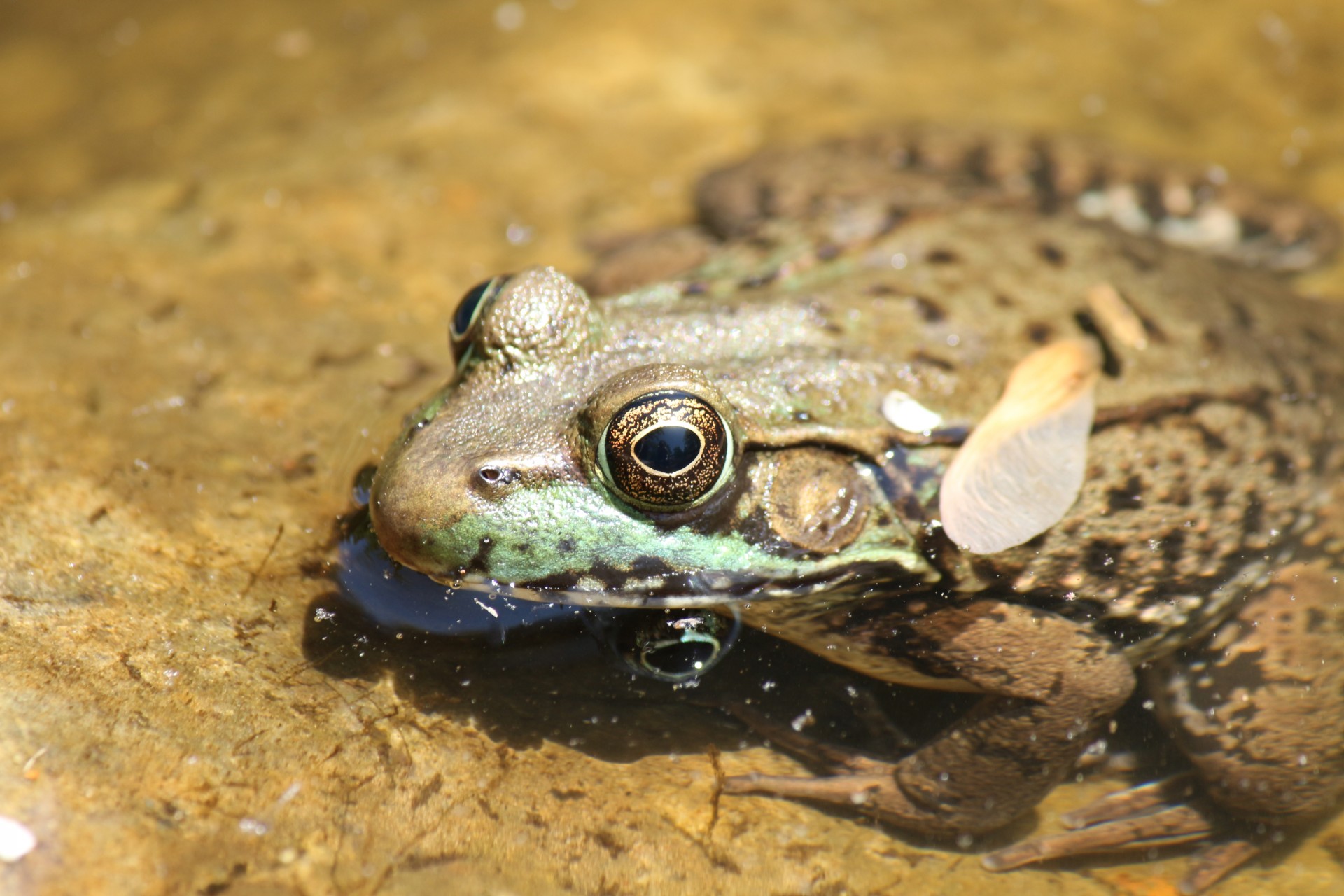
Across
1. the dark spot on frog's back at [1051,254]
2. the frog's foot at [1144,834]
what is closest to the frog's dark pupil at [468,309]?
the dark spot on frog's back at [1051,254]

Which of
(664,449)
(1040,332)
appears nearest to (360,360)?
(664,449)

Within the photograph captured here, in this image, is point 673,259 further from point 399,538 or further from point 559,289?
point 399,538

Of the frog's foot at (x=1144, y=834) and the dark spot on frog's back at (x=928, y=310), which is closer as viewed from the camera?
the frog's foot at (x=1144, y=834)

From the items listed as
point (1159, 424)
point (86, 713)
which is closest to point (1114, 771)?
point (1159, 424)

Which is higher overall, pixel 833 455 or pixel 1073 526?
pixel 833 455

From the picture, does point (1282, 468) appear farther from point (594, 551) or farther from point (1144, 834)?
point (594, 551)

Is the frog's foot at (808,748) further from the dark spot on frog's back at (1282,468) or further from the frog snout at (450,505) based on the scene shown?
the dark spot on frog's back at (1282,468)

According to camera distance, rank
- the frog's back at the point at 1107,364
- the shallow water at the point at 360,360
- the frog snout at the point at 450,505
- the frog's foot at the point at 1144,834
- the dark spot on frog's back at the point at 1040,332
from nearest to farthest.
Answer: the shallow water at the point at 360,360 < the frog snout at the point at 450,505 < the frog's foot at the point at 1144,834 < the frog's back at the point at 1107,364 < the dark spot on frog's back at the point at 1040,332
